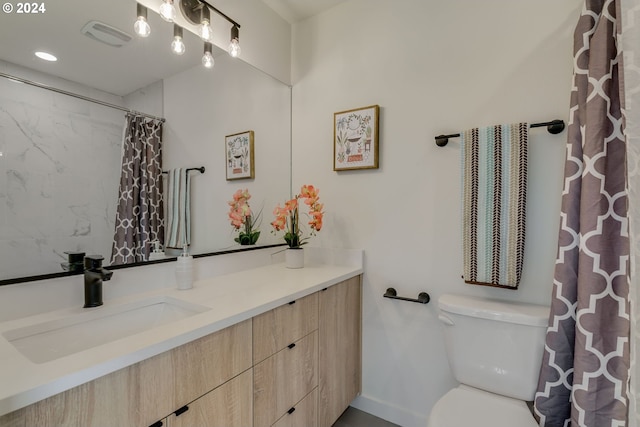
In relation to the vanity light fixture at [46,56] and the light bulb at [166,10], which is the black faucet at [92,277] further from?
the light bulb at [166,10]

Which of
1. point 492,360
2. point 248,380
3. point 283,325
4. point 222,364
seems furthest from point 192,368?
point 492,360

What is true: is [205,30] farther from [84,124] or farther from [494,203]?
[494,203]

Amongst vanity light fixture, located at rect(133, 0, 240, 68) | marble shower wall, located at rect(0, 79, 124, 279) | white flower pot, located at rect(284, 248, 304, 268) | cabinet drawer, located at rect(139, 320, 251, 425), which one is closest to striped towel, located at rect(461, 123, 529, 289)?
white flower pot, located at rect(284, 248, 304, 268)

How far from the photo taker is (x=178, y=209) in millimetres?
1475

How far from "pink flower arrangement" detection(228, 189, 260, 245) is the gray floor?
3.77ft

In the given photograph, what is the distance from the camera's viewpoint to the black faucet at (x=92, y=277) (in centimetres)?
104

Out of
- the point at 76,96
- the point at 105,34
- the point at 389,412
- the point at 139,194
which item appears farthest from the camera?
the point at 389,412

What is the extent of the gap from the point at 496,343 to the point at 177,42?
193 centimetres

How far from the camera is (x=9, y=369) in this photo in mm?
668

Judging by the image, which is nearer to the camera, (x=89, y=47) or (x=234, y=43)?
(x=89, y=47)

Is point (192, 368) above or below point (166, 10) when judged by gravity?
below

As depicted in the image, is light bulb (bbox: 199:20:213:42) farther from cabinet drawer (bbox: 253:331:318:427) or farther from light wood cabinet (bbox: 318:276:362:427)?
cabinet drawer (bbox: 253:331:318:427)

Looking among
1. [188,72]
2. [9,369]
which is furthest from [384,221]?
[9,369]

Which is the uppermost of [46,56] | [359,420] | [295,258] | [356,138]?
[46,56]
